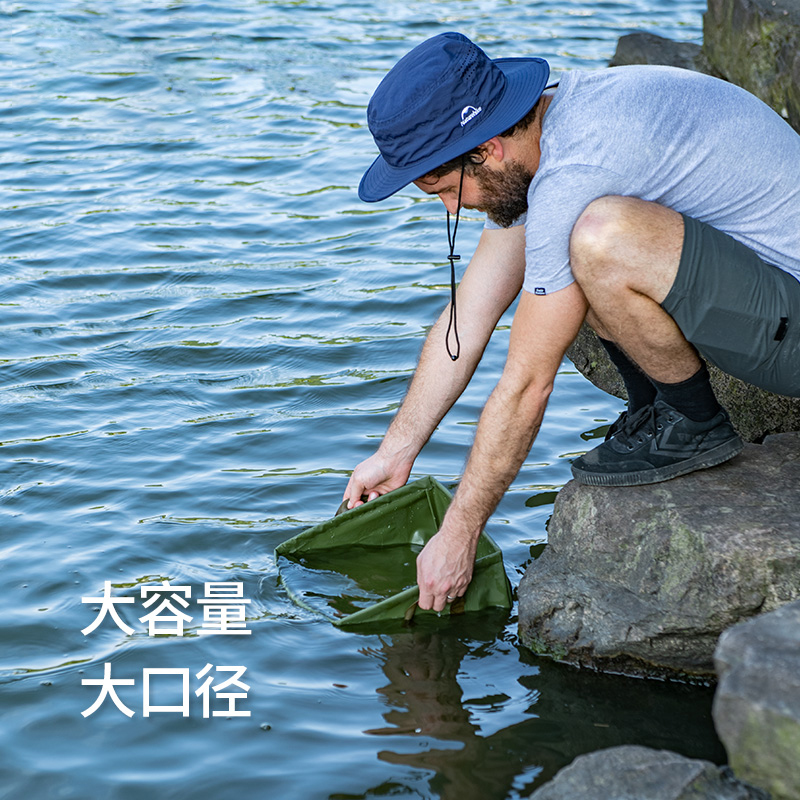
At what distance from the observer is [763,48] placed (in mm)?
5668

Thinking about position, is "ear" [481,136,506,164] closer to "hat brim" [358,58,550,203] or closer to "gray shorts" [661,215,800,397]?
"hat brim" [358,58,550,203]

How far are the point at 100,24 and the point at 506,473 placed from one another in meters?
9.15

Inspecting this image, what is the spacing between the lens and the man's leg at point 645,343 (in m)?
2.86

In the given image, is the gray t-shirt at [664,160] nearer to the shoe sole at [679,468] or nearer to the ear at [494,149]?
the ear at [494,149]

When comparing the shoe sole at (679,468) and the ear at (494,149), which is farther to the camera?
the shoe sole at (679,468)

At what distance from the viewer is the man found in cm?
288

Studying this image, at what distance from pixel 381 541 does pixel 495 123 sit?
141 cm

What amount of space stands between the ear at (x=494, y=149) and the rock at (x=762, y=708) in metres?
1.42

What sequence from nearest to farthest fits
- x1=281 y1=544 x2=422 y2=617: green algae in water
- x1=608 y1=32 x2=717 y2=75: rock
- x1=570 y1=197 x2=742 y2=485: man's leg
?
x1=570 y1=197 x2=742 y2=485: man's leg
x1=281 y1=544 x2=422 y2=617: green algae in water
x1=608 y1=32 x2=717 y2=75: rock

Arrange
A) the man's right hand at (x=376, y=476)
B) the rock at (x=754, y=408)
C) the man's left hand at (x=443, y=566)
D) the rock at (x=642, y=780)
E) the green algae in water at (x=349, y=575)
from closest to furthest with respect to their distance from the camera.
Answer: the rock at (x=642, y=780), the man's left hand at (x=443, y=566), the green algae in water at (x=349, y=575), the man's right hand at (x=376, y=476), the rock at (x=754, y=408)

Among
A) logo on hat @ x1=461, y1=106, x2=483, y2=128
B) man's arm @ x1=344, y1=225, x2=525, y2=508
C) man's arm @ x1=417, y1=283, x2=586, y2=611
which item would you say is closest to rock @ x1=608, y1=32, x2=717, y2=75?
man's arm @ x1=344, y1=225, x2=525, y2=508

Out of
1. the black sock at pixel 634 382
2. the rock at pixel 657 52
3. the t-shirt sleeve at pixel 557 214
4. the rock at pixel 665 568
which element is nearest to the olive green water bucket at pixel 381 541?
the rock at pixel 665 568

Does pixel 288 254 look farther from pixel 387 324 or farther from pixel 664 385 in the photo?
pixel 664 385

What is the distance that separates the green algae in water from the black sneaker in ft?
2.32
